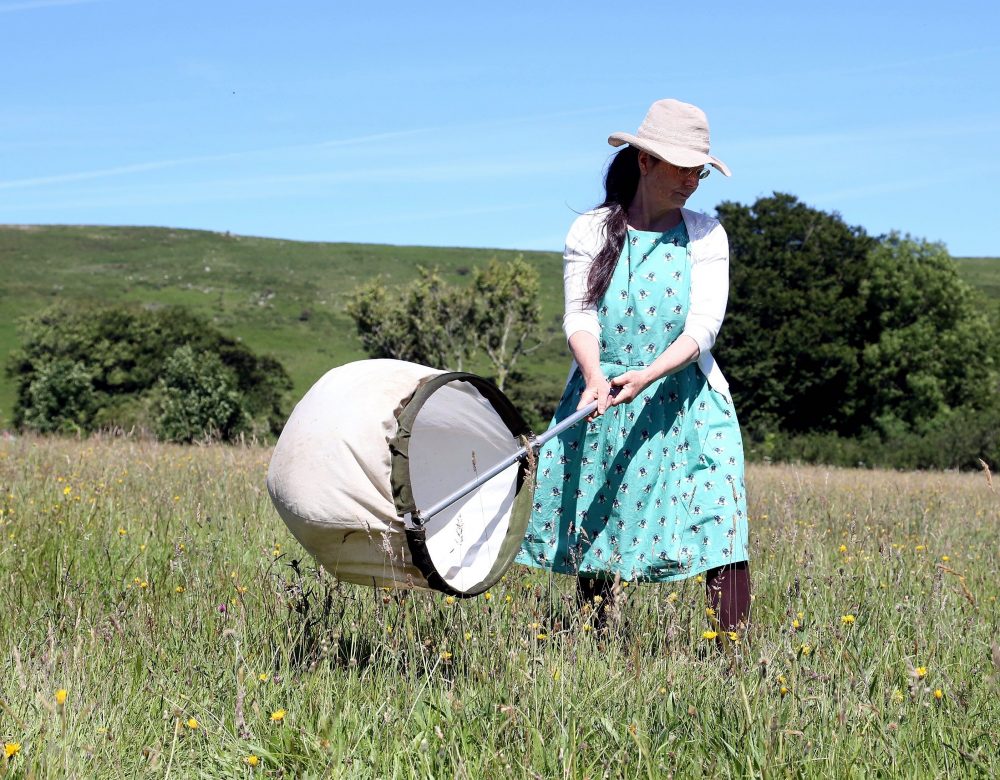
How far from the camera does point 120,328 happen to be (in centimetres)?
5531

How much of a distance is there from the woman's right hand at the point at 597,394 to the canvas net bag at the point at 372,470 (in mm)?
246

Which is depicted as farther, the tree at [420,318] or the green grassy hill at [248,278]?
the green grassy hill at [248,278]

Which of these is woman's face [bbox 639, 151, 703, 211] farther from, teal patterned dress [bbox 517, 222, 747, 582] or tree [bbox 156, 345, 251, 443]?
tree [bbox 156, 345, 251, 443]

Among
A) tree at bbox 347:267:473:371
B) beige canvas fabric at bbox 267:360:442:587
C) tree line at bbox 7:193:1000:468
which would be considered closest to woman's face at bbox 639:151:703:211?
beige canvas fabric at bbox 267:360:442:587

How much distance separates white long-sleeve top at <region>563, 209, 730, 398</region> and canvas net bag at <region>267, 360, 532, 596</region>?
638 mm

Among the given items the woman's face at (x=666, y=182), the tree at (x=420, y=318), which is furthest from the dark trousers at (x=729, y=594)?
the tree at (x=420, y=318)

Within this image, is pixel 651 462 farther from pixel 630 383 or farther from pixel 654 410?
pixel 630 383

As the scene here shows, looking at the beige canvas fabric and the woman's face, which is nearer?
the beige canvas fabric

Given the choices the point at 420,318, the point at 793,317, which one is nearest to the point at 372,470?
the point at 793,317

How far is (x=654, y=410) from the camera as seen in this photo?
3.76 metres

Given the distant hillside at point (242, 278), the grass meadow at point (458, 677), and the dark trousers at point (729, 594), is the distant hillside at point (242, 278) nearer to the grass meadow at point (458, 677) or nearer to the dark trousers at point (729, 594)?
the grass meadow at point (458, 677)

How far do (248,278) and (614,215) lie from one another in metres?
123

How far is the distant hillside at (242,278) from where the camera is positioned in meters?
84.6

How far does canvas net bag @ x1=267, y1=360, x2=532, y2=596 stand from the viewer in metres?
2.83
